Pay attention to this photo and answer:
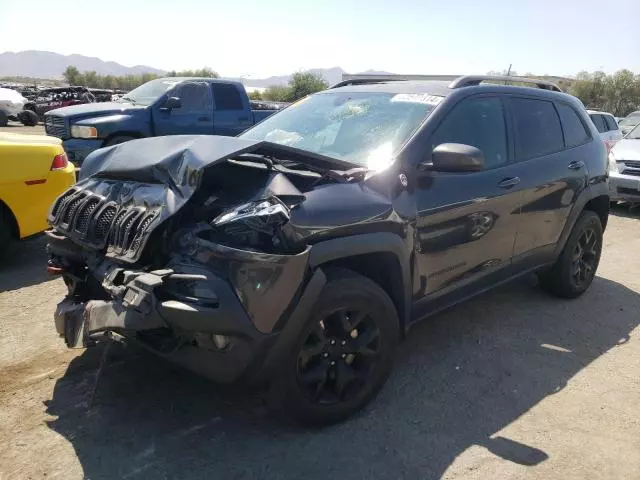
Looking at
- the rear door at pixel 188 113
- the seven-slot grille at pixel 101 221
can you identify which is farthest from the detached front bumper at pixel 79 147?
the seven-slot grille at pixel 101 221

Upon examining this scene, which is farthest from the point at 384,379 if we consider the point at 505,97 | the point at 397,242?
the point at 505,97

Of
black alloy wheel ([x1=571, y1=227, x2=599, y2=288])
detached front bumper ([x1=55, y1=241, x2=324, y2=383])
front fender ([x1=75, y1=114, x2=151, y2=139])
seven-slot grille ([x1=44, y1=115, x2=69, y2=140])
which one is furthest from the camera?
seven-slot grille ([x1=44, y1=115, x2=69, y2=140])

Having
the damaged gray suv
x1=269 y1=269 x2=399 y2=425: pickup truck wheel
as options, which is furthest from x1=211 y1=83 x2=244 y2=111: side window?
x1=269 y1=269 x2=399 y2=425: pickup truck wheel

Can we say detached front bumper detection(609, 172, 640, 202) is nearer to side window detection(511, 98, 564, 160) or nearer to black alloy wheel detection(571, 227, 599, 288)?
black alloy wheel detection(571, 227, 599, 288)

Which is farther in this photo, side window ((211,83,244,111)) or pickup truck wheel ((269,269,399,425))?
side window ((211,83,244,111))

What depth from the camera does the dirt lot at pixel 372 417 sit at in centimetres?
265

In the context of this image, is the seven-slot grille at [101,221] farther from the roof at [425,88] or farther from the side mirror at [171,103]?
the side mirror at [171,103]

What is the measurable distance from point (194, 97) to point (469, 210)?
7820 millimetres

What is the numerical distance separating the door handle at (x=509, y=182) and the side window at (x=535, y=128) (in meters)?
0.23

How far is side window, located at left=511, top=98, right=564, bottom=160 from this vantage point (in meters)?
4.24

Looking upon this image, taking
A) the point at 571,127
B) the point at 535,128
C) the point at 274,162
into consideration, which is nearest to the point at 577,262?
the point at 571,127

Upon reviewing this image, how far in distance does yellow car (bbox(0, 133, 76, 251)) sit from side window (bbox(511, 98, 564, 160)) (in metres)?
4.18

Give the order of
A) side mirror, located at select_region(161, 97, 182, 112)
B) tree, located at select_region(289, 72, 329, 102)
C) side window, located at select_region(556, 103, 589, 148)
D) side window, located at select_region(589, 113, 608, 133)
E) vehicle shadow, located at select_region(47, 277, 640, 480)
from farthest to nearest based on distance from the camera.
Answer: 1. tree, located at select_region(289, 72, 329, 102)
2. side window, located at select_region(589, 113, 608, 133)
3. side mirror, located at select_region(161, 97, 182, 112)
4. side window, located at select_region(556, 103, 589, 148)
5. vehicle shadow, located at select_region(47, 277, 640, 480)

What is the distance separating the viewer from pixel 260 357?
2.53 metres
